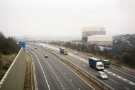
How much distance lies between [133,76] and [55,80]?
16.2 meters

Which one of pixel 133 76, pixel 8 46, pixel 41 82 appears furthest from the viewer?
pixel 8 46

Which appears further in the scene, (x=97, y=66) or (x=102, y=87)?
(x=97, y=66)

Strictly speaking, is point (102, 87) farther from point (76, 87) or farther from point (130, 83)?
point (130, 83)

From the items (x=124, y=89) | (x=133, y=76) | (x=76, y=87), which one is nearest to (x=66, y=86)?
(x=76, y=87)

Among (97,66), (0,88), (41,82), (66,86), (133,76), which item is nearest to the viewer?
(0,88)

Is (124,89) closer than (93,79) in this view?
Yes

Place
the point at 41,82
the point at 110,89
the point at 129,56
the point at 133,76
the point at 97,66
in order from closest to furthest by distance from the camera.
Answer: the point at 110,89 < the point at 41,82 < the point at 133,76 < the point at 97,66 < the point at 129,56

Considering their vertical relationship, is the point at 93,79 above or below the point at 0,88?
below

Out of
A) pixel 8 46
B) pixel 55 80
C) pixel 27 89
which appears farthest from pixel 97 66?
pixel 8 46

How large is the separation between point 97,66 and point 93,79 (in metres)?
11.6

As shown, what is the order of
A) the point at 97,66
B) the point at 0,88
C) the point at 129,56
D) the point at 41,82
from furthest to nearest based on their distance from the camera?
the point at 129,56 → the point at 97,66 → the point at 41,82 → the point at 0,88

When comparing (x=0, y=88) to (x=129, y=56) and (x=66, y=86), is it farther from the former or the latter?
(x=129, y=56)

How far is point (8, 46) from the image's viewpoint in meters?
85.8

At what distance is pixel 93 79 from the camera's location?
41938 millimetres
